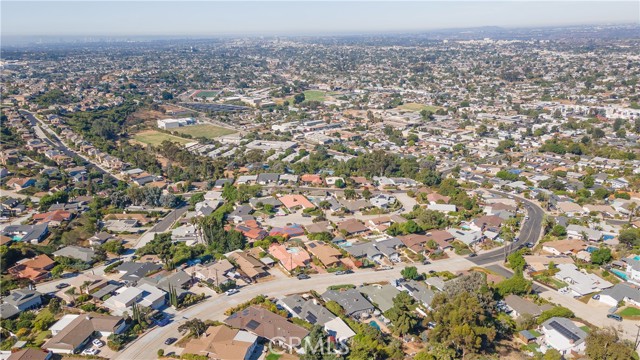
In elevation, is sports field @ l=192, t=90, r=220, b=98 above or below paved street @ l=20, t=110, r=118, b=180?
above

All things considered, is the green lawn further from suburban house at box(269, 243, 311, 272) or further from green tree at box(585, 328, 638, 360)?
suburban house at box(269, 243, 311, 272)

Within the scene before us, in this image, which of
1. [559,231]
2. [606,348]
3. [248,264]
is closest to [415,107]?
[559,231]

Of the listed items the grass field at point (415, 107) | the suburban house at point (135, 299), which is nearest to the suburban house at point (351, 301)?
the suburban house at point (135, 299)

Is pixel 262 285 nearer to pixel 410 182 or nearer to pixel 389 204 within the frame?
pixel 389 204

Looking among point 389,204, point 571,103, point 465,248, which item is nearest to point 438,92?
point 571,103

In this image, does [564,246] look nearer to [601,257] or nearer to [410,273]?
[601,257]

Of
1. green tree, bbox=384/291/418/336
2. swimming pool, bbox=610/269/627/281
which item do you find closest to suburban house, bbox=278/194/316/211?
green tree, bbox=384/291/418/336
